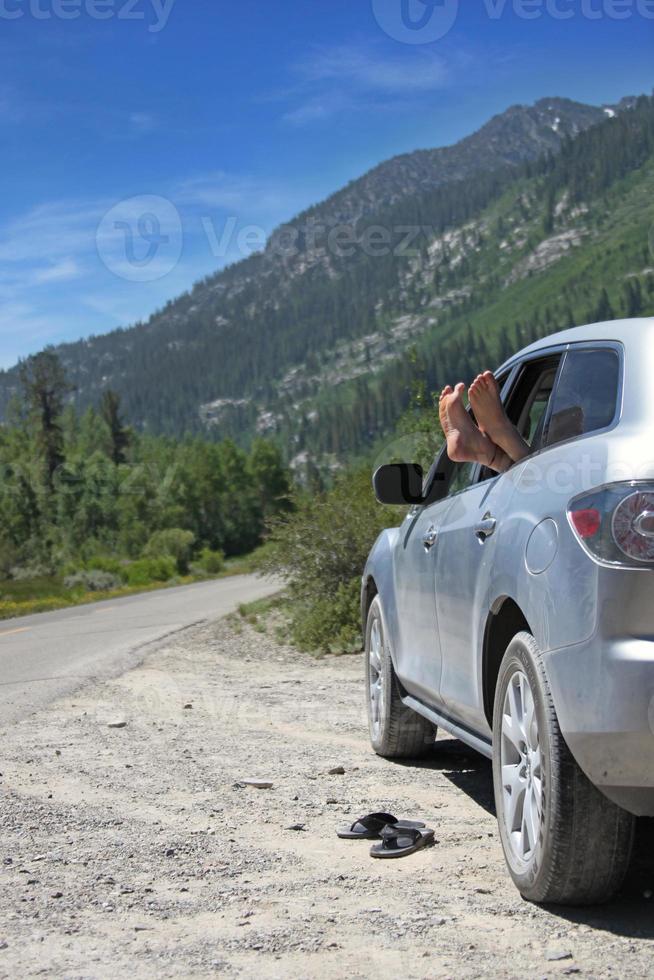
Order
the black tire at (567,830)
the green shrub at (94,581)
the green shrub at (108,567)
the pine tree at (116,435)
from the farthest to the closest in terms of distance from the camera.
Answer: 1. the pine tree at (116,435)
2. the green shrub at (108,567)
3. the green shrub at (94,581)
4. the black tire at (567,830)

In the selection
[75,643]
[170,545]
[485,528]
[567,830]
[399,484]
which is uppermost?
[399,484]

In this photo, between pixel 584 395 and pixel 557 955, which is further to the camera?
pixel 584 395

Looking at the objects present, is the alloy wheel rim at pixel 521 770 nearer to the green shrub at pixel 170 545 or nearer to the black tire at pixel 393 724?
the black tire at pixel 393 724

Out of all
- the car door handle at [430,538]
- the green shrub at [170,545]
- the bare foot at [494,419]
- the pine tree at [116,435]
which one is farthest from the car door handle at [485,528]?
the pine tree at [116,435]

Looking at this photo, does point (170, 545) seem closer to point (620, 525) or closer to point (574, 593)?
point (574, 593)

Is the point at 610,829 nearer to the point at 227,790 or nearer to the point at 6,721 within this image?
the point at 227,790

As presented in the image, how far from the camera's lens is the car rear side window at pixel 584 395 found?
3783 mm

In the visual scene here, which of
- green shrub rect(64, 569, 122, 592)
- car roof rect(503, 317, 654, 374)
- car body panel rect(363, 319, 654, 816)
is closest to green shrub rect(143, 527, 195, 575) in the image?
green shrub rect(64, 569, 122, 592)

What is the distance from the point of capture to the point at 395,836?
4.54m

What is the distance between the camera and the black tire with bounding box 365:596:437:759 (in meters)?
6.29

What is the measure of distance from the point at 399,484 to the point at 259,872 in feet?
7.40

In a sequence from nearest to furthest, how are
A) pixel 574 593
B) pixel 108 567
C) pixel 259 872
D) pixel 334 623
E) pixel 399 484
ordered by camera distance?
pixel 574 593 → pixel 259 872 → pixel 399 484 → pixel 334 623 → pixel 108 567

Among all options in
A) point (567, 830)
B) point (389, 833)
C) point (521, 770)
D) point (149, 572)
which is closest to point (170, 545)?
point (149, 572)

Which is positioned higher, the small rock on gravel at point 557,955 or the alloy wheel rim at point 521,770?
the alloy wheel rim at point 521,770
